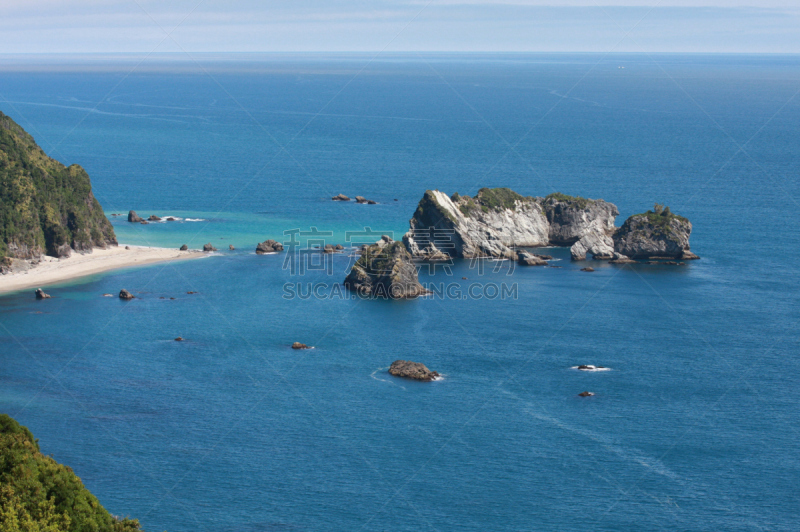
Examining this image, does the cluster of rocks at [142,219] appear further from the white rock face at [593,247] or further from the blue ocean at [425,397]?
the white rock face at [593,247]

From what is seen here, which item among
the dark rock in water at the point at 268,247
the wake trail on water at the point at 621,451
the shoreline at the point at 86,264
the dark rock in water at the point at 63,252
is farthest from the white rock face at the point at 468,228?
the wake trail on water at the point at 621,451

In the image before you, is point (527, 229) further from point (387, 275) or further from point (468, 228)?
point (387, 275)

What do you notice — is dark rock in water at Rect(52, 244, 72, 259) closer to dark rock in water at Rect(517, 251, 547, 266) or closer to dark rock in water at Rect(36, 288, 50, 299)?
dark rock in water at Rect(36, 288, 50, 299)

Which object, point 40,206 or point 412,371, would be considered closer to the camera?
point 412,371

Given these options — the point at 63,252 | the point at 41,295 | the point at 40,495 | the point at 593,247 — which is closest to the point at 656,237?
the point at 593,247

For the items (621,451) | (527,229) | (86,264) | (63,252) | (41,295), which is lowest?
(621,451)

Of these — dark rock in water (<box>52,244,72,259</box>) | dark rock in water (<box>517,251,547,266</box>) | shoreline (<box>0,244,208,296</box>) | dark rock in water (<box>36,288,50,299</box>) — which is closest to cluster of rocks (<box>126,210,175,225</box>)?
shoreline (<box>0,244,208,296</box>)

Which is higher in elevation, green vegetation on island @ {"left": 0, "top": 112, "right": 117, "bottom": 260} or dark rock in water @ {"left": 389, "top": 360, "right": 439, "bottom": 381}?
green vegetation on island @ {"left": 0, "top": 112, "right": 117, "bottom": 260}

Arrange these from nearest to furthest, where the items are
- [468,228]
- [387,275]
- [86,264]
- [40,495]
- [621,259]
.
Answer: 1. [40,495]
2. [387,275]
3. [86,264]
4. [621,259]
5. [468,228]
